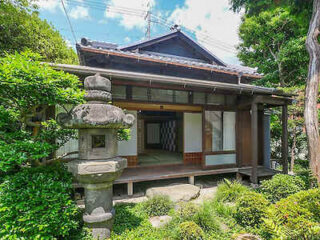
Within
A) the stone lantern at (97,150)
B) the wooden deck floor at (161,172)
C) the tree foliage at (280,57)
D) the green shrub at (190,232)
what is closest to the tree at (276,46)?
the tree foliage at (280,57)

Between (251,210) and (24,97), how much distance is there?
450 centimetres

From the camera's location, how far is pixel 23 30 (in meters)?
6.57

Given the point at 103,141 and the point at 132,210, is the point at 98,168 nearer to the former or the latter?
the point at 103,141

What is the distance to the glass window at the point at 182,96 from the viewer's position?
17.9 ft

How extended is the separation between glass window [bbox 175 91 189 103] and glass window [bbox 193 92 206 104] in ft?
1.06

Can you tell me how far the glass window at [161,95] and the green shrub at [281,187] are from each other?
3756mm

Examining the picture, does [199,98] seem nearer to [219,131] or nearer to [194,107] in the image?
[194,107]

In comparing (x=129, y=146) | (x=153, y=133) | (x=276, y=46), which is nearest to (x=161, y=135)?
(x=153, y=133)

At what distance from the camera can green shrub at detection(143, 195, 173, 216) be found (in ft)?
11.4

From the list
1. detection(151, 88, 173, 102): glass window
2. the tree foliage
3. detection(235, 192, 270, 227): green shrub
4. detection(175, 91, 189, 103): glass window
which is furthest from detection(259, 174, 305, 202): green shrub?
the tree foliage

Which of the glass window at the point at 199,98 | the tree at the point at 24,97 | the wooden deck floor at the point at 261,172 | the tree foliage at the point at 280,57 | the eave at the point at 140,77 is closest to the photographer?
the tree at the point at 24,97

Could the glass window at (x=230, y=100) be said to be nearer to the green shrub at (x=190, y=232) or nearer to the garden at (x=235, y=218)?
the garden at (x=235, y=218)

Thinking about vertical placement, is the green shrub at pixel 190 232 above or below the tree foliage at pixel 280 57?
below

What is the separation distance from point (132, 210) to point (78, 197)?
166cm
